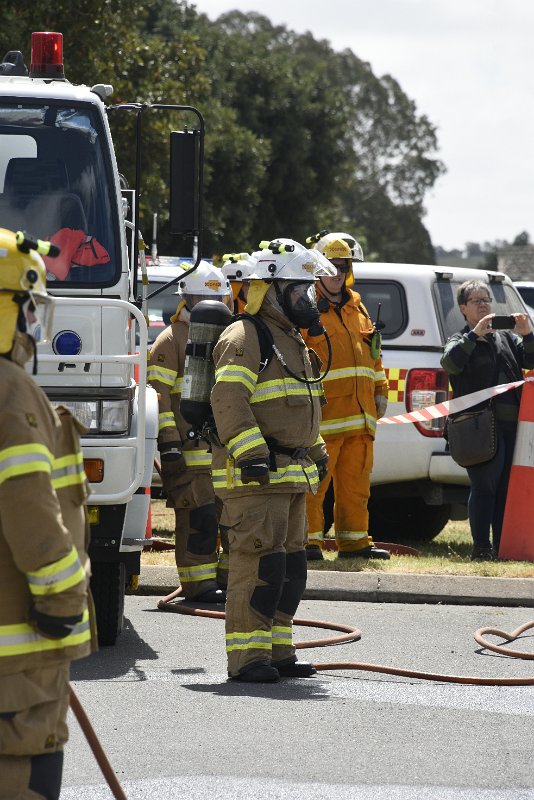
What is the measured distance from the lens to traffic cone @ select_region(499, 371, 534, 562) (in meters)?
10.3

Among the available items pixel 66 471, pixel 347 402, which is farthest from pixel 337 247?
pixel 66 471

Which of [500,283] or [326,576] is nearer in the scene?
[326,576]

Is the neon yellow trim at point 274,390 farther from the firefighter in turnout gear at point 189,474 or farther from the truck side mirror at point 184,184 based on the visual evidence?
the firefighter in turnout gear at point 189,474

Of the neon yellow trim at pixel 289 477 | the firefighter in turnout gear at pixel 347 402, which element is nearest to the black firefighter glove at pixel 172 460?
the firefighter in turnout gear at pixel 347 402

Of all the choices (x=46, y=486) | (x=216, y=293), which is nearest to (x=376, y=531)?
(x=216, y=293)

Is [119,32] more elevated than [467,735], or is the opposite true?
[119,32]

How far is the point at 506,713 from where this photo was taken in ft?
20.7

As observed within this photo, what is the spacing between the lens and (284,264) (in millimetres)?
6984

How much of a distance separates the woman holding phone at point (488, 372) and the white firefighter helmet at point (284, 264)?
10.8ft

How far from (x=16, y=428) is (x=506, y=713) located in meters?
3.20

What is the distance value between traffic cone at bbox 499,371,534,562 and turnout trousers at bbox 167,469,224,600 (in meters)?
2.39

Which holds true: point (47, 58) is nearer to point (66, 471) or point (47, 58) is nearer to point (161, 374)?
point (161, 374)

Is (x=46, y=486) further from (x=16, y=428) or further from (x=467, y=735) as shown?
(x=467, y=735)

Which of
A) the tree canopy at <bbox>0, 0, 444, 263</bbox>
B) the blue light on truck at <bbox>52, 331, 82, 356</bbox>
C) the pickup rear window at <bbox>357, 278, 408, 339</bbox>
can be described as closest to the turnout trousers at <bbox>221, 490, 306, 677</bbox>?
the blue light on truck at <bbox>52, 331, 82, 356</bbox>
